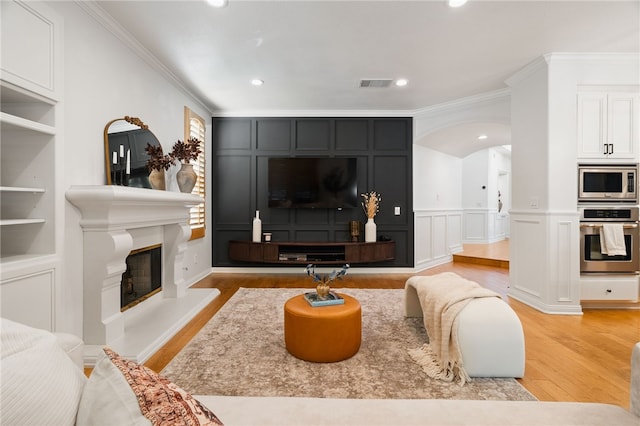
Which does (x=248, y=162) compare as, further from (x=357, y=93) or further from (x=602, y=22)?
(x=602, y=22)

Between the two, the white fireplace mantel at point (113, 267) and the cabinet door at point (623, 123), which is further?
the cabinet door at point (623, 123)

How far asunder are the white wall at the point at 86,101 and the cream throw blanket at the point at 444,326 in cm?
265

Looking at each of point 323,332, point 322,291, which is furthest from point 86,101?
point 323,332

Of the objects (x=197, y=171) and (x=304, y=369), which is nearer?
(x=304, y=369)

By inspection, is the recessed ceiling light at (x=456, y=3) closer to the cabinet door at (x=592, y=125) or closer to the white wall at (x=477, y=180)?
the cabinet door at (x=592, y=125)

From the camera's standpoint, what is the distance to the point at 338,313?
2305mm

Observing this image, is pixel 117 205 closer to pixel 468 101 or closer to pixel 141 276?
pixel 141 276

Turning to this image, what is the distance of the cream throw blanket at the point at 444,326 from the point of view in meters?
2.10

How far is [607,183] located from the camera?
11.3 feet

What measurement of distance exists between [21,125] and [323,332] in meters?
2.34

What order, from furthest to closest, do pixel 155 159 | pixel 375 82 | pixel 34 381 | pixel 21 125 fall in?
pixel 375 82, pixel 155 159, pixel 21 125, pixel 34 381

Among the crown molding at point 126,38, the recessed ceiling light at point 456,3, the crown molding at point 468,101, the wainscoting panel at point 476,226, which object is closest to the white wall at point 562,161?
the crown molding at point 468,101

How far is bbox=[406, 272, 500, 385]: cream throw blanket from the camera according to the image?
2096 mm

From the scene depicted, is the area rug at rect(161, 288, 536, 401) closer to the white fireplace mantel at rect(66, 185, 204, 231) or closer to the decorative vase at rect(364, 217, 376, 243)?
the white fireplace mantel at rect(66, 185, 204, 231)
